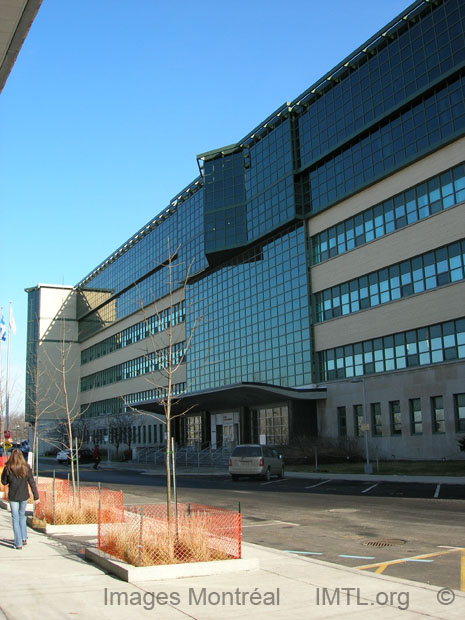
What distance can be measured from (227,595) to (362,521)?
8528mm

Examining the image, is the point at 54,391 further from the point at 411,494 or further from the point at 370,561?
the point at 370,561

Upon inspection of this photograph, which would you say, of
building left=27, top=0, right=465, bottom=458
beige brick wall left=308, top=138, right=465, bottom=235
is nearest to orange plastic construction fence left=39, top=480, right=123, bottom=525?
building left=27, top=0, right=465, bottom=458

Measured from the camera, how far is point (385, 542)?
479 inches

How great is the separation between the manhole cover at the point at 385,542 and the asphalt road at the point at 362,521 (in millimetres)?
19

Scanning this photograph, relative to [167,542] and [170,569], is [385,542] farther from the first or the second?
[170,569]

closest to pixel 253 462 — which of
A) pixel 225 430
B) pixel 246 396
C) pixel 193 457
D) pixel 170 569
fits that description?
pixel 246 396

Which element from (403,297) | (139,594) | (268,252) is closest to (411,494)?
(139,594)

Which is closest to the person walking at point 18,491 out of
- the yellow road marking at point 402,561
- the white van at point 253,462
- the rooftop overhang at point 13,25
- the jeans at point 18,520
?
the jeans at point 18,520

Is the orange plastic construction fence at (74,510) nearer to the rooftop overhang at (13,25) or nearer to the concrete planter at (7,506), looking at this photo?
the concrete planter at (7,506)

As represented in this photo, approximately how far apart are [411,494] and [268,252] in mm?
35544

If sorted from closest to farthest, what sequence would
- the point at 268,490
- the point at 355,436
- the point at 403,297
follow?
the point at 268,490, the point at 403,297, the point at 355,436

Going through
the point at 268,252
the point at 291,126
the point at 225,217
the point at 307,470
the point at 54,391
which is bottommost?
the point at 307,470

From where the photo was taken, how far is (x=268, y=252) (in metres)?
55.7

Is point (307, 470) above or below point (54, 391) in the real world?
below
